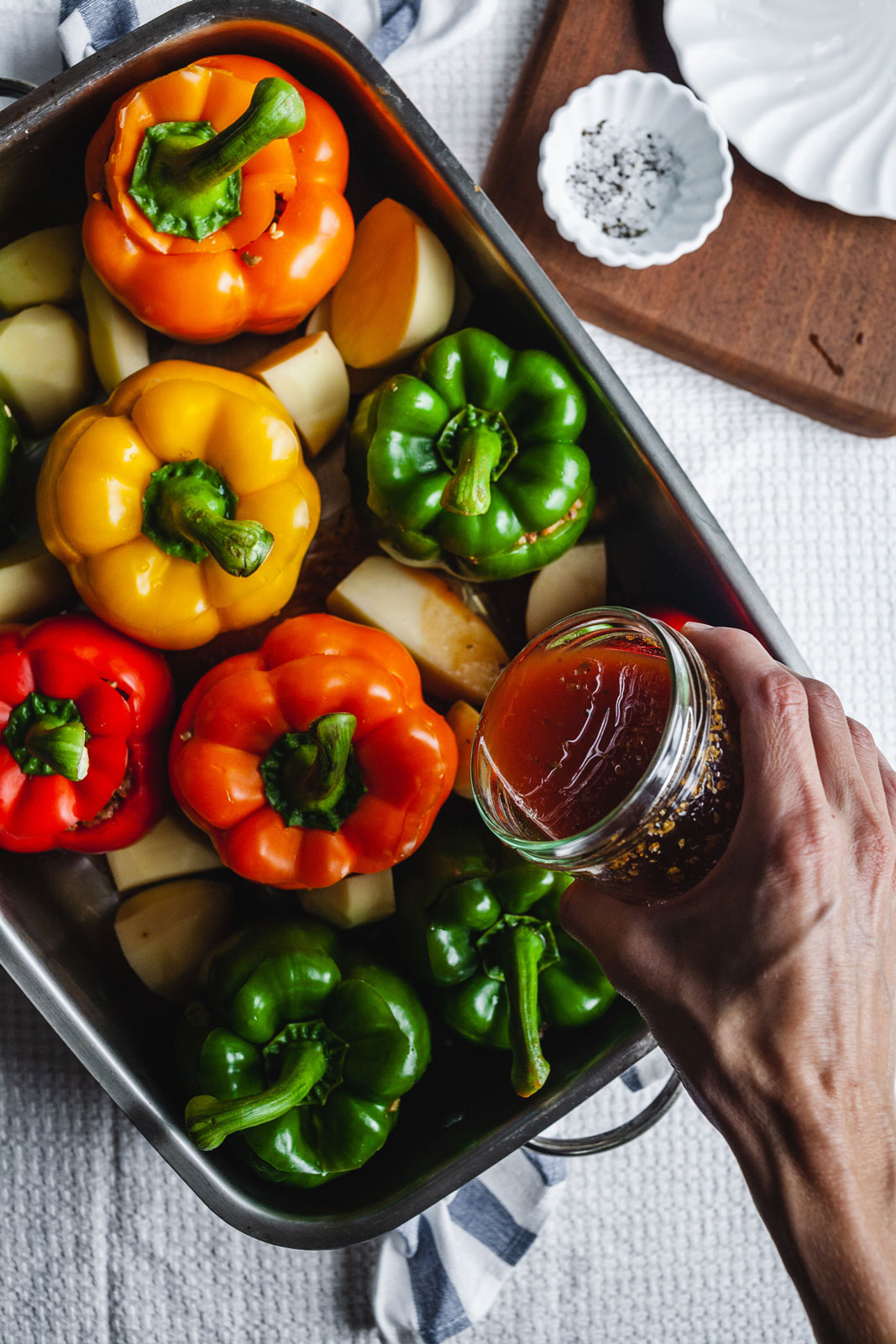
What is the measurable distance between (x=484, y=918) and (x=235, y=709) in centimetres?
41

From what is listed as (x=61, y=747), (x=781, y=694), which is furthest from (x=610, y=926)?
(x=61, y=747)

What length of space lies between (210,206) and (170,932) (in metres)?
0.92

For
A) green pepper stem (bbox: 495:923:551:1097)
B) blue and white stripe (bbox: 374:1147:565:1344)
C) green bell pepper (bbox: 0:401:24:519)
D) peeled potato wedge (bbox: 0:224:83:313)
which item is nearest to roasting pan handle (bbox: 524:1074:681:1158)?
blue and white stripe (bbox: 374:1147:565:1344)

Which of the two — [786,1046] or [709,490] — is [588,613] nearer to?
[786,1046]

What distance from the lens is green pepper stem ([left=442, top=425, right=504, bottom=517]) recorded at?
119 cm

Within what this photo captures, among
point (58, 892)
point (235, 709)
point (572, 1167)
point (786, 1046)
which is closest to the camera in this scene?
point (786, 1046)

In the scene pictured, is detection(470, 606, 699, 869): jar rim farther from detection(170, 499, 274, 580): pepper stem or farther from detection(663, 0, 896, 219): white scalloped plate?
detection(663, 0, 896, 219): white scalloped plate

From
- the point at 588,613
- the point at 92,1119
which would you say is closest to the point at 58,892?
the point at 92,1119

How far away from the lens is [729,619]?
134cm

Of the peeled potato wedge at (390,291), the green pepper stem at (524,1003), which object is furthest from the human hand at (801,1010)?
the peeled potato wedge at (390,291)

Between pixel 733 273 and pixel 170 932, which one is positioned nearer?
pixel 170 932

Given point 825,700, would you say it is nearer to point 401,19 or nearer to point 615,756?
point 615,756

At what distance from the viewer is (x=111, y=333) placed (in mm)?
1343

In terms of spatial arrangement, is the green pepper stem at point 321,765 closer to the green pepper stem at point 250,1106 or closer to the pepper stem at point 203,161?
the green pepper stem at point 250,1106
